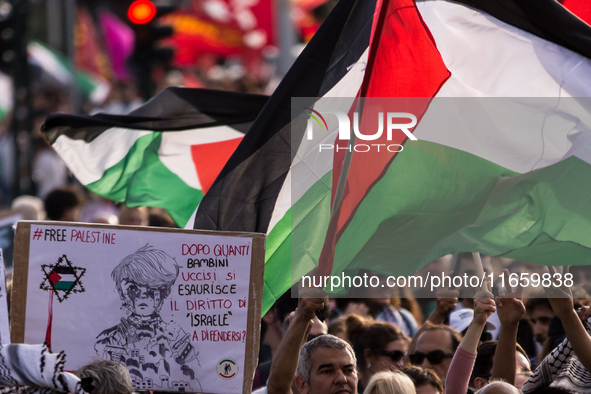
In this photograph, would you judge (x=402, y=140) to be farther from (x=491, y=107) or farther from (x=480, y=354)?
(x=480, y=354)

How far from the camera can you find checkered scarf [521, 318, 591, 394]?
411 centimetres

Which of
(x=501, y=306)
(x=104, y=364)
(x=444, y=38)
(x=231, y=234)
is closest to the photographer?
(x=104, y=364)

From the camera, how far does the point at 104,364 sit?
3504 mm

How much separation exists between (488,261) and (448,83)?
1.07m

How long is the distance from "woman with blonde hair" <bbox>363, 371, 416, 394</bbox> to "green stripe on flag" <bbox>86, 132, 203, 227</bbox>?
117 inches

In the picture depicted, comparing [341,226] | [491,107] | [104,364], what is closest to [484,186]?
[491,107]

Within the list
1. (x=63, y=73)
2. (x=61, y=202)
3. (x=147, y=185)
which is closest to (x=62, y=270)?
(x=147, y=185)

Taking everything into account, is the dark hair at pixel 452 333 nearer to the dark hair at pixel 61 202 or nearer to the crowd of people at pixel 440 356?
the crowd of people at pixel 440 356

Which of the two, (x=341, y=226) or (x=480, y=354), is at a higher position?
(x=341, y=226)

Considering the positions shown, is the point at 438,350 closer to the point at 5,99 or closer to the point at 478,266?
the point at 478,266

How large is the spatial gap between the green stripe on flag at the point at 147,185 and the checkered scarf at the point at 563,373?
10.8ft

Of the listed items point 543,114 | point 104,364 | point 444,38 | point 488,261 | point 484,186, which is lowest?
point 104,364

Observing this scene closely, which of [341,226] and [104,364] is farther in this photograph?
[341,226]

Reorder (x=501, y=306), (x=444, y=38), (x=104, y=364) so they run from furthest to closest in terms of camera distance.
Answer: (x=444, y=38)
(x=501, y=306)
(x=104, y=364)
